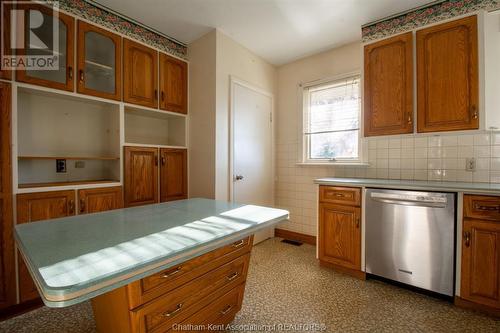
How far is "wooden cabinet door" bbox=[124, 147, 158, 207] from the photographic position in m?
2.46

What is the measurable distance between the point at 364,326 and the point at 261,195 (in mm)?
1987

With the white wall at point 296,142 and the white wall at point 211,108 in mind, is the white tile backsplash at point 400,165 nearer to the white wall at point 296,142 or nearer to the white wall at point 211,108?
the white wall at point 296,142

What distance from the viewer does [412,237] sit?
203 centimetres

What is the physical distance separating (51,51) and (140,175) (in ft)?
4.28

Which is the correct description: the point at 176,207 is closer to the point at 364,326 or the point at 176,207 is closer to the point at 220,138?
the point at 220,138

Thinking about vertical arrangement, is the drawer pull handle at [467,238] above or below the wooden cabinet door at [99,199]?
below

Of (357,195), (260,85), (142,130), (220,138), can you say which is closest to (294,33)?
(260,85)

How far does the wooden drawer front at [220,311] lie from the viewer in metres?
1.24

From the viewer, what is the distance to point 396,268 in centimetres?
212

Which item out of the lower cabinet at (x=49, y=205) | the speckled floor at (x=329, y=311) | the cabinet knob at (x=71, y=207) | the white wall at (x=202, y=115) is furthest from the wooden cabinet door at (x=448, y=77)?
the cabinet knob at (x=71, y=207)

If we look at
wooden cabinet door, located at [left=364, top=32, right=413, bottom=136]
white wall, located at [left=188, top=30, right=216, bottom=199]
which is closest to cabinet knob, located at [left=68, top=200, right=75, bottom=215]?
white wall, located at [left=188, top=30, right=216, bottom=199]

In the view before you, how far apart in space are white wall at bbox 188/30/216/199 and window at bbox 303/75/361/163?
1.41m

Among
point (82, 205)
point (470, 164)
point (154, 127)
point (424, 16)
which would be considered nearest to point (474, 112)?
point (470, 164)

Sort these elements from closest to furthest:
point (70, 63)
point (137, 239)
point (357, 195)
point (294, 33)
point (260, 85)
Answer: point (137, 239)
point (70, 63)
point (357, 195)
point (294, 33)
point (260, 85)
